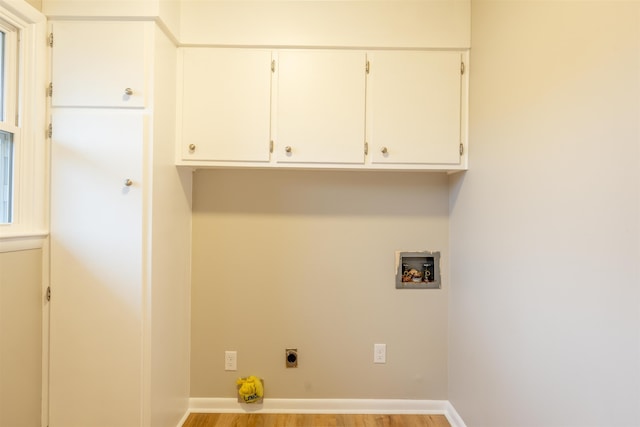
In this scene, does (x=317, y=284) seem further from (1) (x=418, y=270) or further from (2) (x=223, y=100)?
(2) (x=223, y=100)

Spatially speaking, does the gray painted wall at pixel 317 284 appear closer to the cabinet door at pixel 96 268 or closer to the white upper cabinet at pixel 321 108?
the white upper cabinet at pixel 321 108

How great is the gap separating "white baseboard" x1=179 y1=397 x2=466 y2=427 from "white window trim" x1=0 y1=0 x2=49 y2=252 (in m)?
1.33

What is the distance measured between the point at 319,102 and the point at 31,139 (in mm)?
1387

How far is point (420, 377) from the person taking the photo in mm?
2111

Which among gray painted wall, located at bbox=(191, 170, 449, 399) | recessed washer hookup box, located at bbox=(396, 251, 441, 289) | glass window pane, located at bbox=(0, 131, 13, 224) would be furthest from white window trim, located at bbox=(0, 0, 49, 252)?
recessed washer hookup box, located at bbox=(396, 251, 441, 289)

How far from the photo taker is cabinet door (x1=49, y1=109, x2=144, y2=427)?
5.09 ft

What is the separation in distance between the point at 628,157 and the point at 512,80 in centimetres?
69

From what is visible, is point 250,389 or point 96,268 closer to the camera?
point 96,268

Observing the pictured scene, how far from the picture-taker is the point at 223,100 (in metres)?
1.86

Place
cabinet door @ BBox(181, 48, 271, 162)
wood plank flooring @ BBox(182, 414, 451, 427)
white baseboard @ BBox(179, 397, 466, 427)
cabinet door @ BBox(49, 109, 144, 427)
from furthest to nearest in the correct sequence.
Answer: white baseboard @ BBox(179, 397, 466, 427), wood plank flooring @ BBox(182, 414, 451, 427), cabinet door @ BBox(181, 48, 271, 162), cabinet door @ BBox(49, 109, 144, 427)

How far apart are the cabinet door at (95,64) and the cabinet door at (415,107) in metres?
1.21

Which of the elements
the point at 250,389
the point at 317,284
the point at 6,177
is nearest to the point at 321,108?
the point at 317,284

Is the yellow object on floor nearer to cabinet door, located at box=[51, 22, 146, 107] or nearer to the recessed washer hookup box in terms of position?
the recessed washer hookup box

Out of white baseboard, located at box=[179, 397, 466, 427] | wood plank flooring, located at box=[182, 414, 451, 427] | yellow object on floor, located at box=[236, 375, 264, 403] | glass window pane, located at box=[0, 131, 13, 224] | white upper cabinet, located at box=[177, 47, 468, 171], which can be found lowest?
wood plank flooring, located at box=[182, 414, 451, 427]
